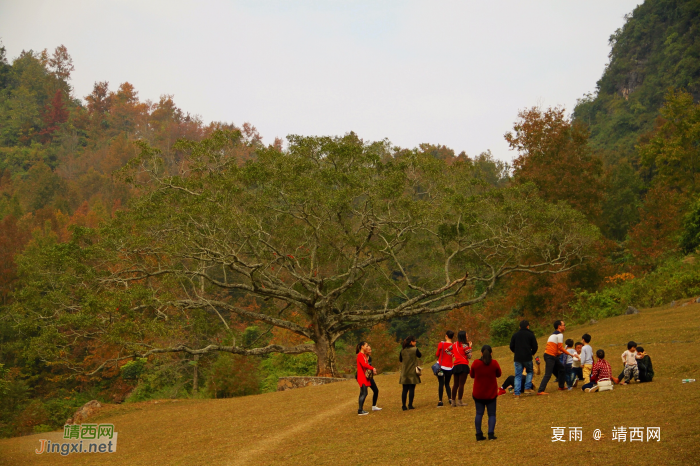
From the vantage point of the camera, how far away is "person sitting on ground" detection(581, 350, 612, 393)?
9703mm

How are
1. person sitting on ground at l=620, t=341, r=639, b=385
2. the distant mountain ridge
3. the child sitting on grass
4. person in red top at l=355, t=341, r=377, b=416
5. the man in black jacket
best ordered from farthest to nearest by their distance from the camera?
the distant mountain ridge < the child sitting on grass < person sitting on ground at l=620, t=341, r=639, b=385 < person in red top at l=355, t=341, r=377, b=416 < the man in black jacket

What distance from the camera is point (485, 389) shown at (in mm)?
7219

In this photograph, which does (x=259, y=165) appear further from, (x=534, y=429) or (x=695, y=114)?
(x=695, y=114)

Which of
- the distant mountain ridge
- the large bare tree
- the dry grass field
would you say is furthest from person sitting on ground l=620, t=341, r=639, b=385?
the distant mountain ridge

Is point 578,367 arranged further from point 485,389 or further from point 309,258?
point 309,258

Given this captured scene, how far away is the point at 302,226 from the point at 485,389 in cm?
1537

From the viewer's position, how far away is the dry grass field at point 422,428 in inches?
259

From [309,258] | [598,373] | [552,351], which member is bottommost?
[598,373]

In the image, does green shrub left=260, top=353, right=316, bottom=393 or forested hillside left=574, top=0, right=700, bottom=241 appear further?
forested hillside left=574, top=0, right=700, bottom=241

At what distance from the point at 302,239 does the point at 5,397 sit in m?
14.5

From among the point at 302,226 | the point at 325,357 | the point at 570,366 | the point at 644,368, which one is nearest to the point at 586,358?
the point at 570,366

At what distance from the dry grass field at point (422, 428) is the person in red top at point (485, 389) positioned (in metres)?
0.26

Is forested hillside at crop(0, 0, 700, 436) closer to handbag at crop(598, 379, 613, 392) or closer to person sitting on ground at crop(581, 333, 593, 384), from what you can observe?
person sitting on ground at crop(581, 333, 593, 384)

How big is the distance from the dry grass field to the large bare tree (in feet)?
17.3
